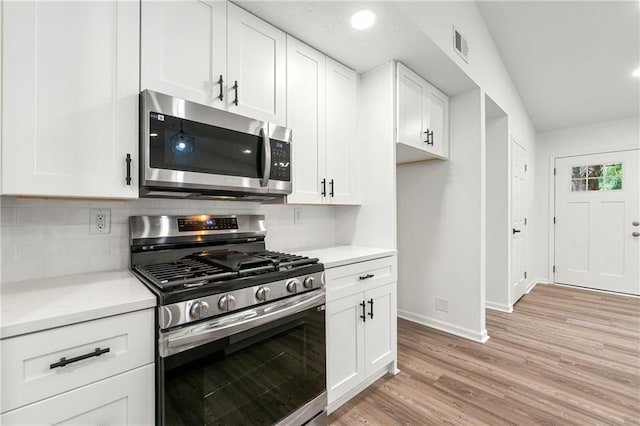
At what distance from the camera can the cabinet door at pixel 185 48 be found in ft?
4.52

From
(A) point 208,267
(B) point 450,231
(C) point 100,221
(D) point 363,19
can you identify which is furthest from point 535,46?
(C) point 100,221

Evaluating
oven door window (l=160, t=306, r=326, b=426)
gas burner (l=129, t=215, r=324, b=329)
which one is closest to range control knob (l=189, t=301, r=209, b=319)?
gas burner (l=129, t=215, r=324, b=329)

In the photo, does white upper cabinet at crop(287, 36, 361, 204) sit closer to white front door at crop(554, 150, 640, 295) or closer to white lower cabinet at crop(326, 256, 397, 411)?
white lower cabinet at crop(326, 256, 397, 411)

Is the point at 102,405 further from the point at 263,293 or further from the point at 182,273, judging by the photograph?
the point at 263,293

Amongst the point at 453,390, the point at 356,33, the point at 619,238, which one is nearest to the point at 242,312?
the point at 453,390

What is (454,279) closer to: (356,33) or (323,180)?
(323,180)

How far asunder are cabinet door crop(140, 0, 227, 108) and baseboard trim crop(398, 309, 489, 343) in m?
2.90

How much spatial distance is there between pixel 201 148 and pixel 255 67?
25.4 inches

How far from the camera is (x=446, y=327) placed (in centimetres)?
303

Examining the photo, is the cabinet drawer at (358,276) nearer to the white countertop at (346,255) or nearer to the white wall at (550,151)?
the white countertop at (346,255)

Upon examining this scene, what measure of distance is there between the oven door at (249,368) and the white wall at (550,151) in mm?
4564

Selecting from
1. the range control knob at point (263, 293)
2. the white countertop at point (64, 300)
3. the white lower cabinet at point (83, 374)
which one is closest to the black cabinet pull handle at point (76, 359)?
the white lower cabinet at point (83, 374)

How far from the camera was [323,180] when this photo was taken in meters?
2.18

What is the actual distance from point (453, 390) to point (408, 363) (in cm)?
42
